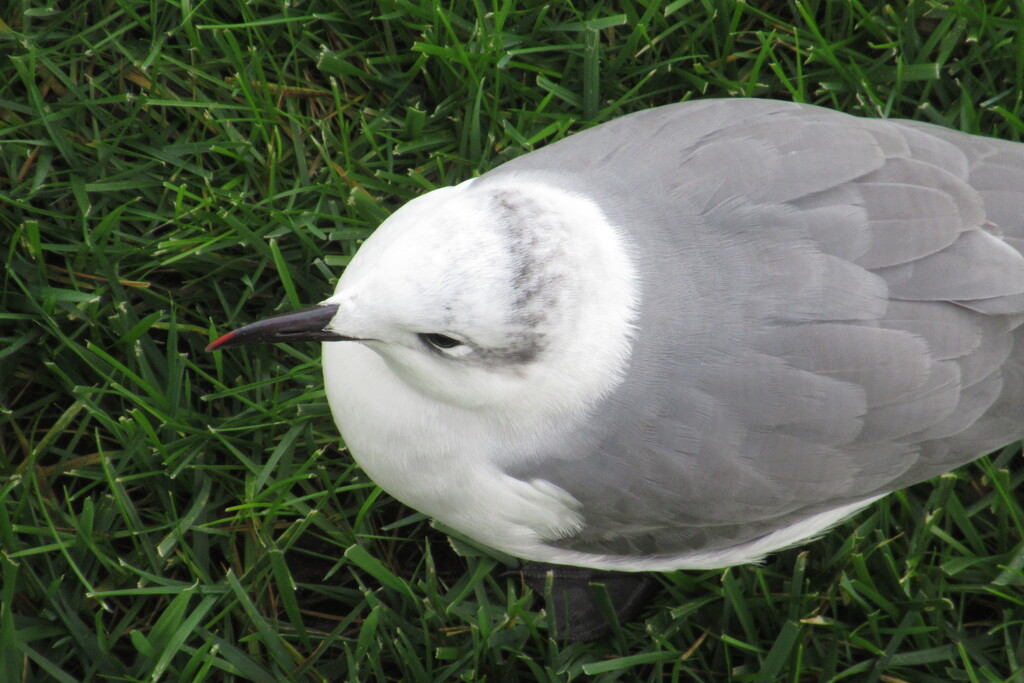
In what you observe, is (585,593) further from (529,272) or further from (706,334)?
(529,272)

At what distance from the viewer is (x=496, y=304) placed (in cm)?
205

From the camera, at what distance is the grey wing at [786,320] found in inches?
92.6

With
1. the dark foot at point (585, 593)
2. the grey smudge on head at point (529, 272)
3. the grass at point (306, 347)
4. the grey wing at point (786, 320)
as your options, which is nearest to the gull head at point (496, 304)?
the grey smudge on head at point (529, 272)

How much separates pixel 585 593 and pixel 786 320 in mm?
1499

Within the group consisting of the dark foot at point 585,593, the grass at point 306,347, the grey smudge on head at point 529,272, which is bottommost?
the dark foot at point 585,593

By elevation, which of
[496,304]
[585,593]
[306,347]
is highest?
[496,304]

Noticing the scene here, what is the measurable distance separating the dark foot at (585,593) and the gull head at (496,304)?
1.17 metres

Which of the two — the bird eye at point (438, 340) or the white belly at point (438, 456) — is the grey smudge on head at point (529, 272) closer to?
the bird eye at point (438, 340)

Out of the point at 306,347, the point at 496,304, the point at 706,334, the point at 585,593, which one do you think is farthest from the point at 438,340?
the point at 585,593

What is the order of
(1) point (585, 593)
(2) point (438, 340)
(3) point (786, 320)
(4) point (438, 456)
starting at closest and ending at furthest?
(2) point (438, 340) → (3) point (786, 320) → (4) point (438, 456) → (1) point (585, 593)

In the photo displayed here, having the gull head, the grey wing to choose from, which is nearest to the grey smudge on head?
the gull head

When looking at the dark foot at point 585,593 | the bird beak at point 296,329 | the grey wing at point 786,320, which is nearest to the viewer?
the bird beak at point 296,329

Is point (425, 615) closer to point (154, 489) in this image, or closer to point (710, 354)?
point (154, 489)

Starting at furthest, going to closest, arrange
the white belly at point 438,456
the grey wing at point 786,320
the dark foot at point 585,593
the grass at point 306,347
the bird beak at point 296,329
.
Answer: the dark foot at point 585,593
the grass at point 306,347
the white belly at point 438,456
the grey wing at point 786,320
the bird beak at point 296,329
